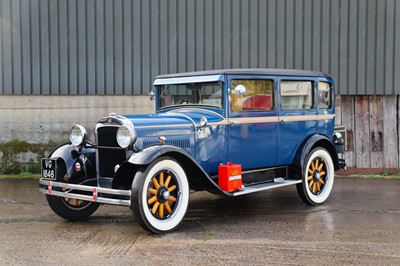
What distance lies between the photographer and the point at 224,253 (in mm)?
4645

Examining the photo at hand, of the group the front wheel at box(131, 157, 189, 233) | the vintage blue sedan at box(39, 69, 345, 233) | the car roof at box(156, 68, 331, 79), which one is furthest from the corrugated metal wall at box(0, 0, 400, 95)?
the front wheel at box(131, 157, 189, 233)

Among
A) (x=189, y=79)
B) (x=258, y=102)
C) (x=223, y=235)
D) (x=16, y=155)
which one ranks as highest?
(x=189, y=79)

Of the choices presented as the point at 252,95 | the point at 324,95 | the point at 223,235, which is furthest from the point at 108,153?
the point at 324,95

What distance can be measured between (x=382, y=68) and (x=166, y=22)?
4.16 metres

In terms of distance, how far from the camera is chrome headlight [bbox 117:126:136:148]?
213 inches

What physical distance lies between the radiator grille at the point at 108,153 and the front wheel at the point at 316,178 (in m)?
2.55

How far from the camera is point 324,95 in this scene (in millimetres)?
7480

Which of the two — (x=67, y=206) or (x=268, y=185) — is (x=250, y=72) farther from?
(x=67, y=206)

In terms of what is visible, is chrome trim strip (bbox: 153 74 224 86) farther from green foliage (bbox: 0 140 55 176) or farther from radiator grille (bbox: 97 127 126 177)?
green foliage (bbox: 0 140 55 176)

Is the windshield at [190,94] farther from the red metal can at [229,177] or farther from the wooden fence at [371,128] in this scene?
the wooden fence at [371,128]

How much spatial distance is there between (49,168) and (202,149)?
1.76 metres

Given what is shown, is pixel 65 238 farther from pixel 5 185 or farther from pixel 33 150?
pixel 33 150

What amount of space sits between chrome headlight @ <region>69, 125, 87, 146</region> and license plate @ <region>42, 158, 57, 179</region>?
0.34m

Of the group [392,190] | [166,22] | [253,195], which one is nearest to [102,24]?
[166,22]
